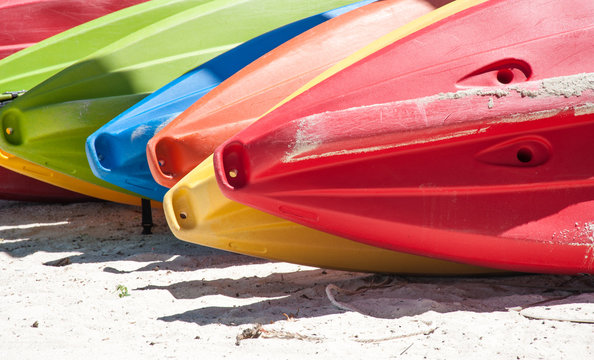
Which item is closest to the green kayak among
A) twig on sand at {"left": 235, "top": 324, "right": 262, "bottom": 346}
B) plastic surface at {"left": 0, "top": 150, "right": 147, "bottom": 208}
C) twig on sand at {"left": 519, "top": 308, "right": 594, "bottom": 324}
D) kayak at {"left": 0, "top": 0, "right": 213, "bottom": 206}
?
kayak at {"left": 0, "top": 0, "right": 213, "bottom": 206}

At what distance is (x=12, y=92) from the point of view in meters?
4.59

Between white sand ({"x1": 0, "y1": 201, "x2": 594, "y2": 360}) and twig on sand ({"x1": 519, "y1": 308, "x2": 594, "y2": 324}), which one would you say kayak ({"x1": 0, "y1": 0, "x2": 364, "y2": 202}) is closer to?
white sand ({"x1": 0, "y1": 201, "x2": 594, "y2": 360})

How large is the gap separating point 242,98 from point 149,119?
0.52 m

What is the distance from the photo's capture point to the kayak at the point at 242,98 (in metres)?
3.47

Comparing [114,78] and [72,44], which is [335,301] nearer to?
[114,78]

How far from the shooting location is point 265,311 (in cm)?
277

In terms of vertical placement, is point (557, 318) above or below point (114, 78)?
below

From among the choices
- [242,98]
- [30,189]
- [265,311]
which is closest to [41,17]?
[30,189]

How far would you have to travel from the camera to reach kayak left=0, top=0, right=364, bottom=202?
412 centimetres

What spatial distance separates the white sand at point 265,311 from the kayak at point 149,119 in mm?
370

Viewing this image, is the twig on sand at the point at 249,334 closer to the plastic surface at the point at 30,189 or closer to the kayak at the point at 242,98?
the kayak at the point at 242,98

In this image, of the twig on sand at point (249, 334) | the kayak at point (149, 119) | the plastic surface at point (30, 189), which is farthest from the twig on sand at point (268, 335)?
the plastic surface at point (30, 189)

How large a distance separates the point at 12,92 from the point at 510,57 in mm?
2949

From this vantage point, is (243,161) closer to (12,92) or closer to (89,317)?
(89,317)
